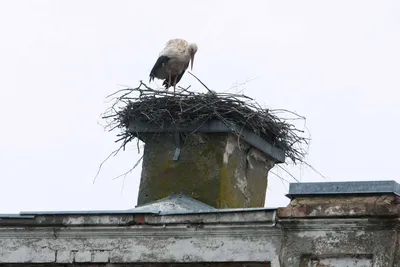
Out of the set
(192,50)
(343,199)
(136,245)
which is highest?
(192,50)

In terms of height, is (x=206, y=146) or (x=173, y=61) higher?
(x=173, y=61)

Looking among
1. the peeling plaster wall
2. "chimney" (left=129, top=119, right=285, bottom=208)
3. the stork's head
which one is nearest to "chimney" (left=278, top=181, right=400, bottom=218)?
the peeling plaster wall

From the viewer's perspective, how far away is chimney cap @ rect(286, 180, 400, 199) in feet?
33.5

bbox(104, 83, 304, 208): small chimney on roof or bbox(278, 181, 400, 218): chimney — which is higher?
bbox(104, 83, 304, 208): small chimney on roof

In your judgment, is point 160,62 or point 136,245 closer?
point 136,245

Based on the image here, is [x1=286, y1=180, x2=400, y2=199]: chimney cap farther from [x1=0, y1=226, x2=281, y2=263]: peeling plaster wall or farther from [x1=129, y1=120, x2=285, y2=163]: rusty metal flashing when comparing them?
[x1=129, y1=120, x2=285, y2=163]: rusty metal flashing

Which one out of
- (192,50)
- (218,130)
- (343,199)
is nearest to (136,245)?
(343,199)

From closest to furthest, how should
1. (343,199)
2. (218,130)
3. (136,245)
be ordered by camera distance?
(343,199) < (136,245) < (218,130)

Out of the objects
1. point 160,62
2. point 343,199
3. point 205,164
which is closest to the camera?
point 343,199

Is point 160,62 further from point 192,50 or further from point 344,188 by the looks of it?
point 344,188

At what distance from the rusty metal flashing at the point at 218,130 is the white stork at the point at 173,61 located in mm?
4470

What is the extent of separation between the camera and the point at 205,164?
1348 centimetres

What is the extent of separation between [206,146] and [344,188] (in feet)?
11.2

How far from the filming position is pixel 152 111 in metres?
14.2
